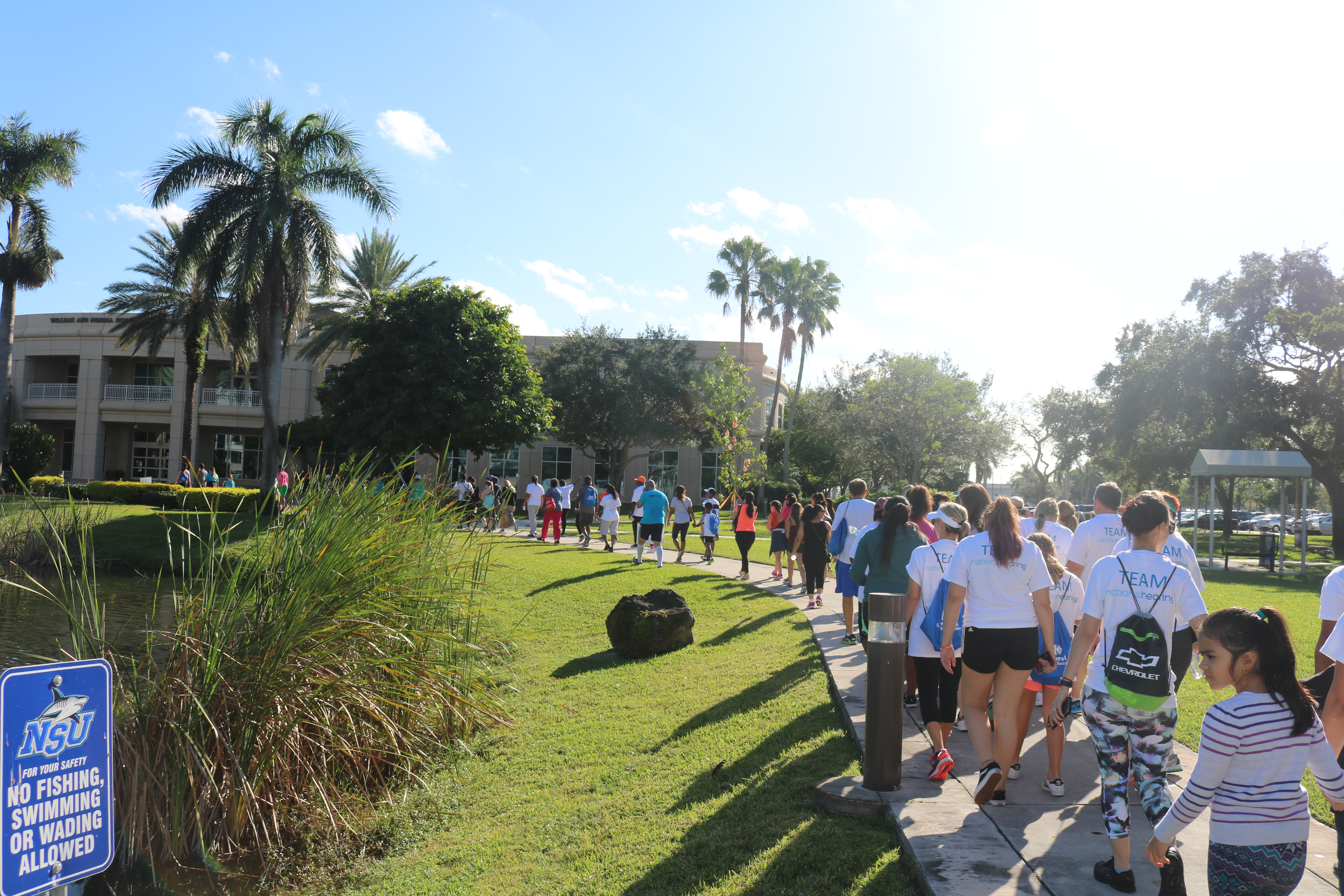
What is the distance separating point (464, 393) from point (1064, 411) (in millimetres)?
45097

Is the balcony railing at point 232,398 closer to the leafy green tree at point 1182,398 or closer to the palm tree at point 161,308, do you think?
the palm tree at point 161,308

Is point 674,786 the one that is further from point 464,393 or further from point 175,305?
point 175,305

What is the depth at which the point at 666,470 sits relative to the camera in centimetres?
4703

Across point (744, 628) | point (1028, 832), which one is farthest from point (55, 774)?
point (744, 628)

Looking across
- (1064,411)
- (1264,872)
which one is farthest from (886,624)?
(1064,411)

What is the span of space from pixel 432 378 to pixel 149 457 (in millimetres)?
28776

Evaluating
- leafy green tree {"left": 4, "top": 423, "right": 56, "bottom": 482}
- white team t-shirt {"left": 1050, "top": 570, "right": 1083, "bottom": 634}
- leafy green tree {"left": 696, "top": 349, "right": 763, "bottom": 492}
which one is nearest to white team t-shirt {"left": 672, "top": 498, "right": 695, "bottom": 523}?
white team t-shirt {"left": 1050, "top": 570, "right": 1083, "bottom": 634}

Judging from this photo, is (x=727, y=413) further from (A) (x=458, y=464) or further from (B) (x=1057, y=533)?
(B) (x=1057, y=533)

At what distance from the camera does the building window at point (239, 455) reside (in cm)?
4572

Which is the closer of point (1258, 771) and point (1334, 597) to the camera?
point (1258, 771)

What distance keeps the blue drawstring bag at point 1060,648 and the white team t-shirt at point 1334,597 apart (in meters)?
1.62

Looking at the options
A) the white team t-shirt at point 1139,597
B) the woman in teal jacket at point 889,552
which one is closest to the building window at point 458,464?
the woman in teal jacket at point 889,552

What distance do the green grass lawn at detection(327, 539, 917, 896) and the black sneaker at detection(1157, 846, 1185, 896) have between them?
3.32ft

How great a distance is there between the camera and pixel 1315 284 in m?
28.4
